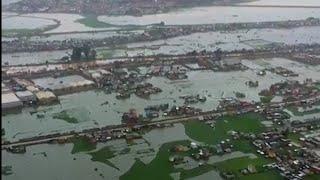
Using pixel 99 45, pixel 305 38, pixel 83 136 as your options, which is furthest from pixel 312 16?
pixel 83 136

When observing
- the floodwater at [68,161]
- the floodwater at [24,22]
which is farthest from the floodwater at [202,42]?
the floodwater at [68,161]

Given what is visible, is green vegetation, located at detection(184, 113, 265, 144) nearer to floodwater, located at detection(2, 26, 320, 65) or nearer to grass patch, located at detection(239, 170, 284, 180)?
grass patch, located at detection(239, 170, 284, 180)

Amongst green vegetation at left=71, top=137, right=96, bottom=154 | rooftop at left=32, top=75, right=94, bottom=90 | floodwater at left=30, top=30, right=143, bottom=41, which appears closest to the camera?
green vegetation at left=71, top=137, right=96, bottom=154

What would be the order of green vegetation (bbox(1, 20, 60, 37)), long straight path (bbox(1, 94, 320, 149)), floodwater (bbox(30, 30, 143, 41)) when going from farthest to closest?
green vegetation (bbox(1, 20, 60, 37))
floodwater (bbox(30, 30, 143, 41))
long straight path (bbox(1, 94, 320, 149))

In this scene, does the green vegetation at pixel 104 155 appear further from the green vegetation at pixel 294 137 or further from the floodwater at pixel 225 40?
the floodwater at pixel 225 40

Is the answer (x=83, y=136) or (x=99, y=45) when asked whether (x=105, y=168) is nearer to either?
(x=83, y=136)

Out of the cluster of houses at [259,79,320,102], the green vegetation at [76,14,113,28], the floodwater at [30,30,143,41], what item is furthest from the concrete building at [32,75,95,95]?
the green vegetation at [76,14,113,28]

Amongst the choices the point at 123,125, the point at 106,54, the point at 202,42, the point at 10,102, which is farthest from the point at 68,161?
the point at 202,42
